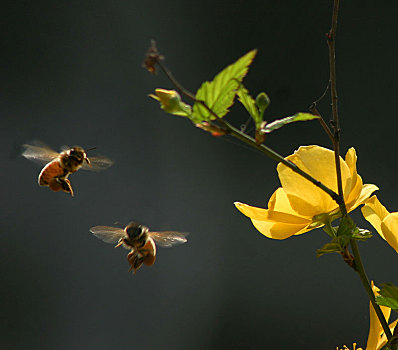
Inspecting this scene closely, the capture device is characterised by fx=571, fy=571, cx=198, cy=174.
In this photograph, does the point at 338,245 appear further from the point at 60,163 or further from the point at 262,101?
the point at 60,163

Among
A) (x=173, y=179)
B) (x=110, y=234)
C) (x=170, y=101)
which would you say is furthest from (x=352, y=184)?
(x=173, y=179)

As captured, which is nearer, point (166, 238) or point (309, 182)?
point (309, 182)

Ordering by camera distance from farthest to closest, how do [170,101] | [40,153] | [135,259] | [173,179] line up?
[173,179] < [40,153] < [135,259] < [170,101]

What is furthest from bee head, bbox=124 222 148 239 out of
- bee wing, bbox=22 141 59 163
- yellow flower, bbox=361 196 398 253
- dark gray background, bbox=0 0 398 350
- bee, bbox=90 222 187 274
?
dark gray background, bbox=0 0 398 350

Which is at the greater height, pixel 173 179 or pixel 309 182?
pixel 173 179

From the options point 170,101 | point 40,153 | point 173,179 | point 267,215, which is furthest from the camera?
point 173,179

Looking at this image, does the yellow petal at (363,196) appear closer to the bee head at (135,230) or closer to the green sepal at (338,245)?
the green sepal at (338,245)

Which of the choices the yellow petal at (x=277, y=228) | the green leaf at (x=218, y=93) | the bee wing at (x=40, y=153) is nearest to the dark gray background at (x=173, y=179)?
the bee wing at (x=40, y=153)
